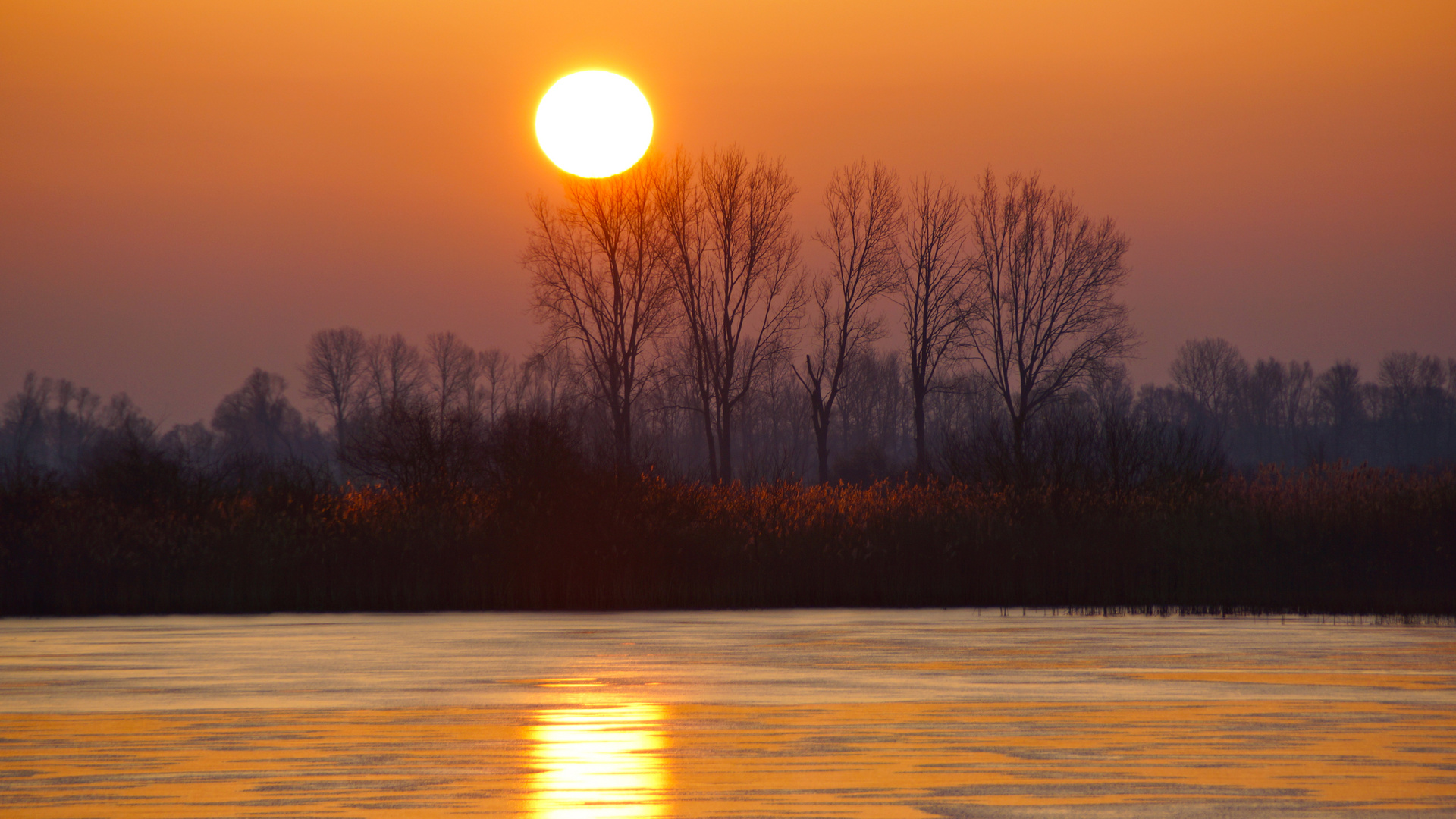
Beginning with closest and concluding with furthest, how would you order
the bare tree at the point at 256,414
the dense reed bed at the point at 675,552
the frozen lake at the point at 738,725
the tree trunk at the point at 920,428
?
the frozen lake at the point at 738,725 → the dense reed bed at the point at 675,552 → the tree trunk at the point at 920,428 → the bare tree at the point at 256,414

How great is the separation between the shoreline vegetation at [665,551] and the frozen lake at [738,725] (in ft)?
18.7

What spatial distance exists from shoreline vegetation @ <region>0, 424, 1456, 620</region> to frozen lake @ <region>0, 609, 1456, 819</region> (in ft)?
18.7

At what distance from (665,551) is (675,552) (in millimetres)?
166

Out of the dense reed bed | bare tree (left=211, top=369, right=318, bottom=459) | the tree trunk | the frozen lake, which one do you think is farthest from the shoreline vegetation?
bare tree (left=211, top=369, right=318, bottom=459)

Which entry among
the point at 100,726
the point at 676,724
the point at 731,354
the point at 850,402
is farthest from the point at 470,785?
the point at 850,402

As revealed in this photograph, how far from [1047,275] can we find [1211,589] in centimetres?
3252

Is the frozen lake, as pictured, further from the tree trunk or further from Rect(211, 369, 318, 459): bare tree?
Rect(211, 369, 318, 459): bare tree

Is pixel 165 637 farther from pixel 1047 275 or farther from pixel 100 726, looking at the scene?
pixel 1047 275

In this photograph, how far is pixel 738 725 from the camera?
10328 millimetres

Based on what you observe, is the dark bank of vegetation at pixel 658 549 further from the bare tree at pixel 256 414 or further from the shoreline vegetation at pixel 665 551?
the bare tree at pixel 256 414

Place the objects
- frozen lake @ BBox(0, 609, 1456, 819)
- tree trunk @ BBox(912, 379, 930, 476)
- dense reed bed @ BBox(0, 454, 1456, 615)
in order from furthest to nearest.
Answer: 1. tree trunk @ BBox(912, 379, 930, 476)
2. dense reed bed @ BBox(0, 454, 1456, 615)
3. frozen lake @ BBox(0, 609, 1456, 819)

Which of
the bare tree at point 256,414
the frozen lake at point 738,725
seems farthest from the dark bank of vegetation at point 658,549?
the bare tree at point 256,414

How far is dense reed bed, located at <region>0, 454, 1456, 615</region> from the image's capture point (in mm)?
24031

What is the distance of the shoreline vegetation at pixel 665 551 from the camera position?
946 inches
